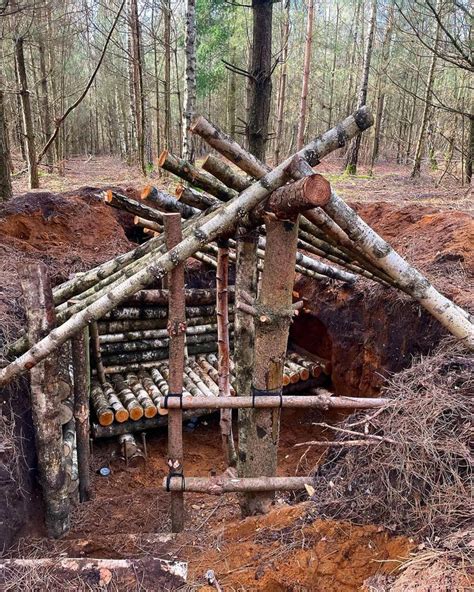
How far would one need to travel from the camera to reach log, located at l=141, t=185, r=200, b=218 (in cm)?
335

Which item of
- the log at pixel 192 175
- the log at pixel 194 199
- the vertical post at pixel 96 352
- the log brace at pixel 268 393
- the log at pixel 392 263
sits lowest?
the vertical post at pixel 96 352

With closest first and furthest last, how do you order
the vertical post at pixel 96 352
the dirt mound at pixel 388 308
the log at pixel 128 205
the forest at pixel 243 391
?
1. the forest at pixel 243 391
2. the log at pixel 128 205
3. the dirt mound at pixel 388 308
4. the vertical post at pixel 96 352

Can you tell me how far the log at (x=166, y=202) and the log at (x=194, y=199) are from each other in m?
0.13

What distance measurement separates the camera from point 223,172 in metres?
3.11

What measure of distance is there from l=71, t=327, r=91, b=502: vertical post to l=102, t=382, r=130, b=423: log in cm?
112

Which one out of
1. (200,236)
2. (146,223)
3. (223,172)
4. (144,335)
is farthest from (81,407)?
(223,172)

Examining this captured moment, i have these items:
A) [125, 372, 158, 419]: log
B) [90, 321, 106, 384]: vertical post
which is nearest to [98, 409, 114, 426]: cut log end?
[125, 372, 158, 419]: log

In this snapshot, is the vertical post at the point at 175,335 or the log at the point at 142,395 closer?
the vertical post at the point at 175,335

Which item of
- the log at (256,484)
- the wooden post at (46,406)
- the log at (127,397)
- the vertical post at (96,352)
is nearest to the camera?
the log at (256,484)

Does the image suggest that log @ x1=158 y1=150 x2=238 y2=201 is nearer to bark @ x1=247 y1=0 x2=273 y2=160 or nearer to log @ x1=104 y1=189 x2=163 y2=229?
log @ x1=104 y1=189 x2=163 y2=229

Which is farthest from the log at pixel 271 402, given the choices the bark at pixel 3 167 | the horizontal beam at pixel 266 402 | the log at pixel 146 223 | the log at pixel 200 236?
the bark at pixel 3 167

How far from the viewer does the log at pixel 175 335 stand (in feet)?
11.0

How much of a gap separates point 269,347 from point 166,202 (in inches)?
58.8

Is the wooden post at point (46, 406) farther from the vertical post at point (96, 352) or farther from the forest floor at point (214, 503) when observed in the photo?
the vertical post at point (96, 352)
